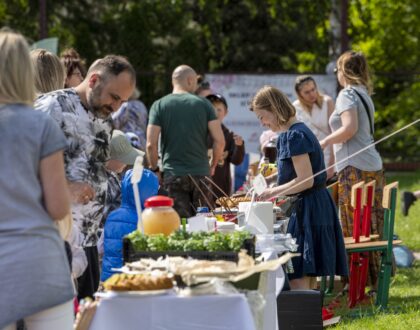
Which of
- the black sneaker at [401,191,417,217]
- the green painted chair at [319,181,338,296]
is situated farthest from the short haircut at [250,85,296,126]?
the black sneaker at [401,191,417,217]

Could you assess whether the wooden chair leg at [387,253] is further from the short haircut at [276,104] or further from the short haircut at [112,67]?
the short haircut at [112,67]

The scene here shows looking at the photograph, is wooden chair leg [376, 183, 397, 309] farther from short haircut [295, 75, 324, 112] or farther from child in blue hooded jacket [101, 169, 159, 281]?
child in blue hooded jacket [101, 169, 159, 281]

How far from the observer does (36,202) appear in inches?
149

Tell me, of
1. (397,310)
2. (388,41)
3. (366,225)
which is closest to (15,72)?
(397,310)

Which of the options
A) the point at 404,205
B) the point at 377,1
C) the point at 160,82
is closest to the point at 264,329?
the point at 404,205

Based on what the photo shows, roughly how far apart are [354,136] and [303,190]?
71.8 inches

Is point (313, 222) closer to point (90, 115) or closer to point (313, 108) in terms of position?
point (90, 115)

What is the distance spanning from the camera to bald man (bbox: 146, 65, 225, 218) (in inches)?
365

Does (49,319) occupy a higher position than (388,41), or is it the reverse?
(388,41)

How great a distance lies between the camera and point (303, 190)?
22.5 ft

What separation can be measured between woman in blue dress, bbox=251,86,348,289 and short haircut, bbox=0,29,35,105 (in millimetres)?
3162

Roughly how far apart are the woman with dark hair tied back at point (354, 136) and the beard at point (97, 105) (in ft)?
11.7

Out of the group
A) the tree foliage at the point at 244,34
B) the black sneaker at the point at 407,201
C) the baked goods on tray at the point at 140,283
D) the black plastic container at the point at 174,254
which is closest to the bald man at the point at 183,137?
the black sneaker at the point at 407,201

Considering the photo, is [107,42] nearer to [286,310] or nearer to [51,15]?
[51,15]
